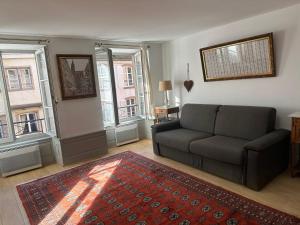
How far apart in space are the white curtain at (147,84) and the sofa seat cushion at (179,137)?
1117 mm

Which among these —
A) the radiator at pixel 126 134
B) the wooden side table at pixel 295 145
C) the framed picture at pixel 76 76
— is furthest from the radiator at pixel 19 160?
the wooden side table at pixel 295 145

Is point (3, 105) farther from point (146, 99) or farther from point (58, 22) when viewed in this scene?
point (146, 99)

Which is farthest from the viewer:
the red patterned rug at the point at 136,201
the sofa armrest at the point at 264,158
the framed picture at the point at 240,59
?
the framed picture at the point at 240,59

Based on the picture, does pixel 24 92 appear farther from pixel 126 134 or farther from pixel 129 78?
pixel 126 134

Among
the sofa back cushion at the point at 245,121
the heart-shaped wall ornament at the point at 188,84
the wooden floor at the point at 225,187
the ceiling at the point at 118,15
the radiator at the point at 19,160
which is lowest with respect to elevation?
the wooden floor at the point at 225,187

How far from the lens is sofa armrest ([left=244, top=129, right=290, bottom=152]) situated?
91.8 inches

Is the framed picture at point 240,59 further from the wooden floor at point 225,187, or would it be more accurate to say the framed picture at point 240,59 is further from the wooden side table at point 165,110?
the wooden floor at point 225,187

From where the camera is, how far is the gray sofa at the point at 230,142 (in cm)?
242

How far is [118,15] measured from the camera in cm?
261

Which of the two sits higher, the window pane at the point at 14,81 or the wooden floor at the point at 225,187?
the window pane at the point at 14,81

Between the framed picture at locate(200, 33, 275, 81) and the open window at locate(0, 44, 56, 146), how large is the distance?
2.83 meters

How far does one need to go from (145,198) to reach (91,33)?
2705 mm

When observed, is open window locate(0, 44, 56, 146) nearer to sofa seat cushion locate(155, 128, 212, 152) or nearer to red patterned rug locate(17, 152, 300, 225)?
red patterned rug locate(17, 152, 300, 225)

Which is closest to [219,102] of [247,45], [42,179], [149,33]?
[247,45]
